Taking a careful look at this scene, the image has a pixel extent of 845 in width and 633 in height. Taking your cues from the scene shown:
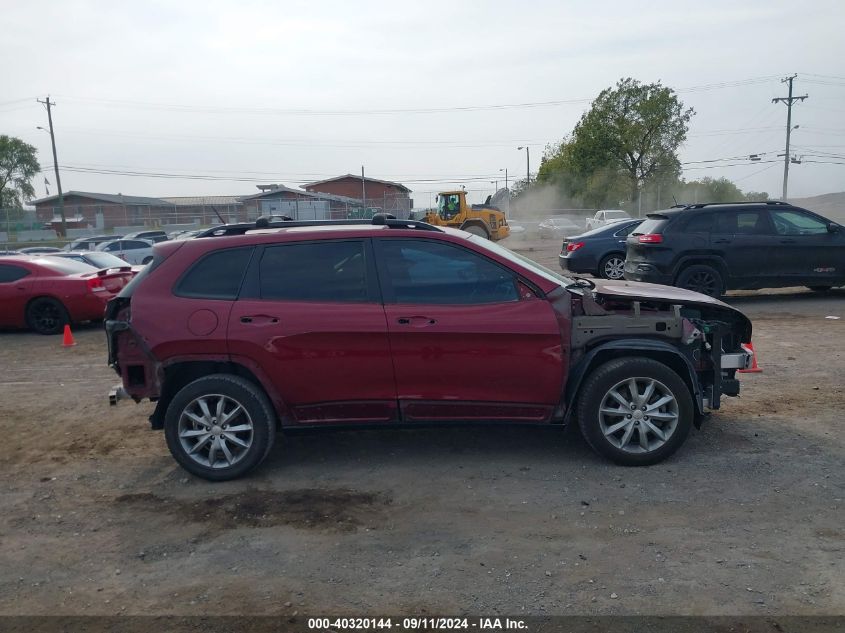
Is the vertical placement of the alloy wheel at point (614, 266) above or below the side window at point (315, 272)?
below

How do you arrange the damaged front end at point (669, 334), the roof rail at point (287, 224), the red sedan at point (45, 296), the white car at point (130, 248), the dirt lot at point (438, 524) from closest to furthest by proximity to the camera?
the dirt lot at point (438, 524), the damaged front end at point (669, 334), the roof rail at point (287, 224), the red sedan at point (45, 296), the white car at point (130, 248)

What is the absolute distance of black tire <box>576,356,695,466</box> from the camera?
195 inches

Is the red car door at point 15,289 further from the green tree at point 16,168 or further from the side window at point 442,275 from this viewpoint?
the green tree at point 16,168

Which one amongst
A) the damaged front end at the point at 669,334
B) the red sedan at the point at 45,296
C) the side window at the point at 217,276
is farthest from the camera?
the red sedan at the point at 45,296

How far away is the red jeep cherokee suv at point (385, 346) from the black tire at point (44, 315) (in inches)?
299

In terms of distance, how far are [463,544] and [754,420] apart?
3144 mm

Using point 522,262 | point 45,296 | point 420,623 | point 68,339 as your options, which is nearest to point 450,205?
point 45,296

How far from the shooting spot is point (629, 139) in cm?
5269

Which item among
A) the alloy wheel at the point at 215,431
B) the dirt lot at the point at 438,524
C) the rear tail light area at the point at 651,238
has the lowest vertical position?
the dirt lot at the point at 438,524

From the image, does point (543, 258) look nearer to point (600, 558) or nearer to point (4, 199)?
point (600, 558)

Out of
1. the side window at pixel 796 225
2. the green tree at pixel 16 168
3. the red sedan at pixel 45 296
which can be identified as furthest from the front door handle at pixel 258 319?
the green tree at pixel 16 168

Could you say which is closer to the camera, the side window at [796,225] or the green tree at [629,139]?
the side window at [796,225]

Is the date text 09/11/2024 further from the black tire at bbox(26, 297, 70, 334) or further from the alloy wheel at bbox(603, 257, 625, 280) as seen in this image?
the alloy wheel at bbox(603, 257, 625, 280)

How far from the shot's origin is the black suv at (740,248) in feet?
37.6
